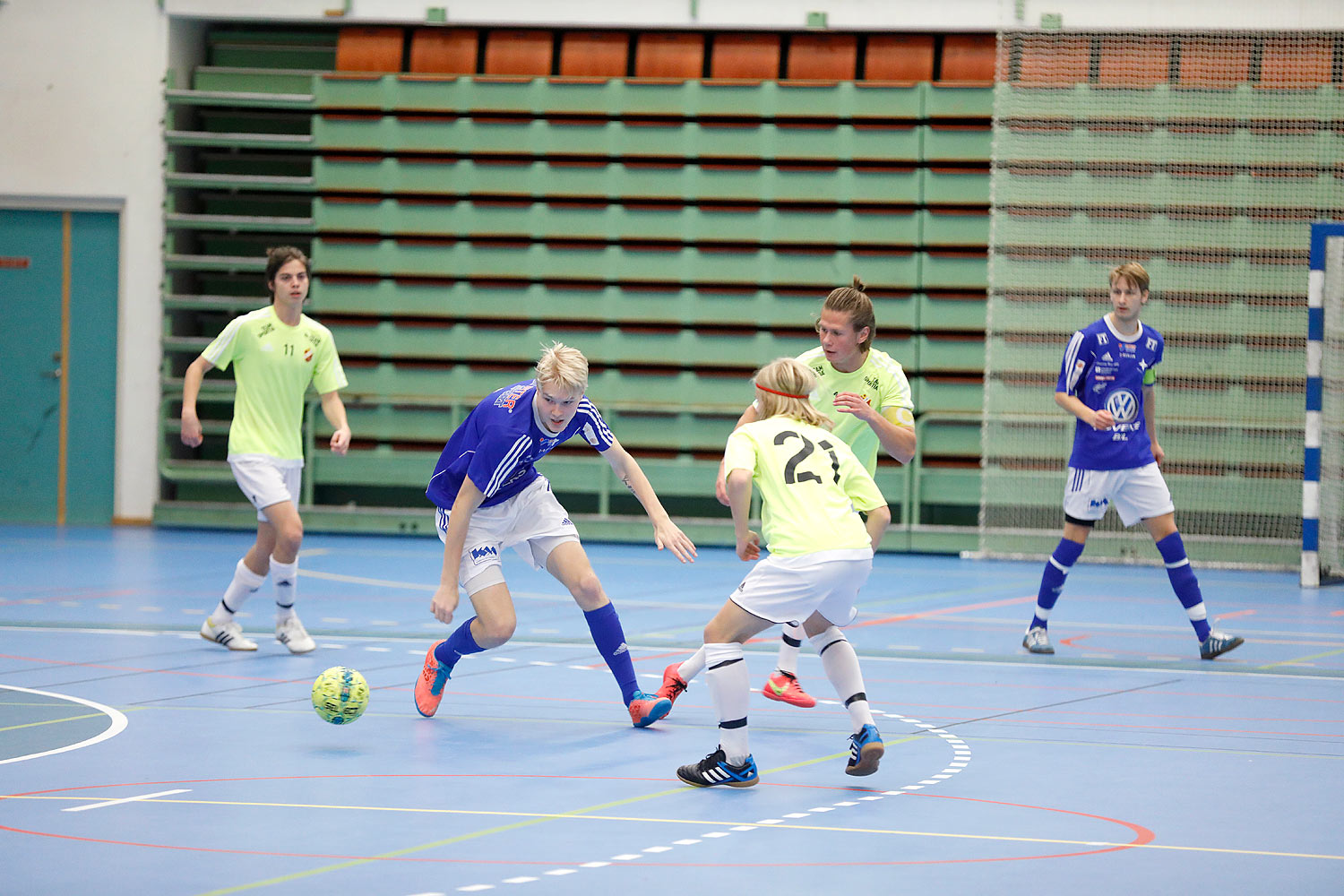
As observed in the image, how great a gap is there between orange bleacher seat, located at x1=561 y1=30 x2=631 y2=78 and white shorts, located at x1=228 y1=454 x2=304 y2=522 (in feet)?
25.3

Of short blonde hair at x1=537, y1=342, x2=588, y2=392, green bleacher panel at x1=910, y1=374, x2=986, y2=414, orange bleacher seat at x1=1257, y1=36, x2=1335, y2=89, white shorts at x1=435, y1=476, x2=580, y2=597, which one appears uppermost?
orange bleacher seat at x1=1257, y1=36, x2=1335, y2=89

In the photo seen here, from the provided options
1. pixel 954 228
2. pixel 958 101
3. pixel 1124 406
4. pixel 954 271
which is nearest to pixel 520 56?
pixel 958 101

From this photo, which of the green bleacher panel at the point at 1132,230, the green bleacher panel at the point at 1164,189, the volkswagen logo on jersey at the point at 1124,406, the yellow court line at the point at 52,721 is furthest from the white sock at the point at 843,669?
the green bleacher panel at the point at 1164,189

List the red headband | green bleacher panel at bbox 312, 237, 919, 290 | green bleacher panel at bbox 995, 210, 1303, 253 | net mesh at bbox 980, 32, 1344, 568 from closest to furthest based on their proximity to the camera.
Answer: the red headband → net mesh at bbox 980, 32, 1344, 568 → green bleacher panel at bbox 995, 210, 1303, 253 → green bleacher panel at bbox 312, 237, 919, 290

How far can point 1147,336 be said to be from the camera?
8180 mm

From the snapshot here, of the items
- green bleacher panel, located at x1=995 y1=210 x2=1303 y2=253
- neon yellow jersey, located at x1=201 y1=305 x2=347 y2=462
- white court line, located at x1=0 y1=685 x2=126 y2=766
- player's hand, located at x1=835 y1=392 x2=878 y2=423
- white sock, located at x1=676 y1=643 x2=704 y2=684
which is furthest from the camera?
green bleacher panel, located at x1=995 y1=210 x2=1303 y2=253

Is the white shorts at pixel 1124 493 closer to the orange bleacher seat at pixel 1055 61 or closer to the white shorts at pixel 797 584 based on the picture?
the white shorts at pixel 797 584

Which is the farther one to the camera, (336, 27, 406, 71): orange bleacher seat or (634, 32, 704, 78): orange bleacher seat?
(336, 27, 406, 71): orange bleacher seat

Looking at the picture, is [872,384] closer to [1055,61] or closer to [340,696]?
[340,696]

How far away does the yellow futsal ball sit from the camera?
18.7ft

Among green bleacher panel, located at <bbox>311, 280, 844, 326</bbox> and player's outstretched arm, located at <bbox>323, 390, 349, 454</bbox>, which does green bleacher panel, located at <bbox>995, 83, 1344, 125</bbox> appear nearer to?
green bleacher panel, located at <bbox>311, 280, 844, 326</bbox>

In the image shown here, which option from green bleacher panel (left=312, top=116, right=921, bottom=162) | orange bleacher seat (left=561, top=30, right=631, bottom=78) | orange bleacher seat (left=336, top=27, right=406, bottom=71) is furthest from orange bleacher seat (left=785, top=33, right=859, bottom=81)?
orange bleacher seat (left=336, top=27, right=406, bottom=71)

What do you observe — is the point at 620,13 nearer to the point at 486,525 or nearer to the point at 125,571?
the point at 125,571

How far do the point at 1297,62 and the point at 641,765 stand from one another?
10650mm
